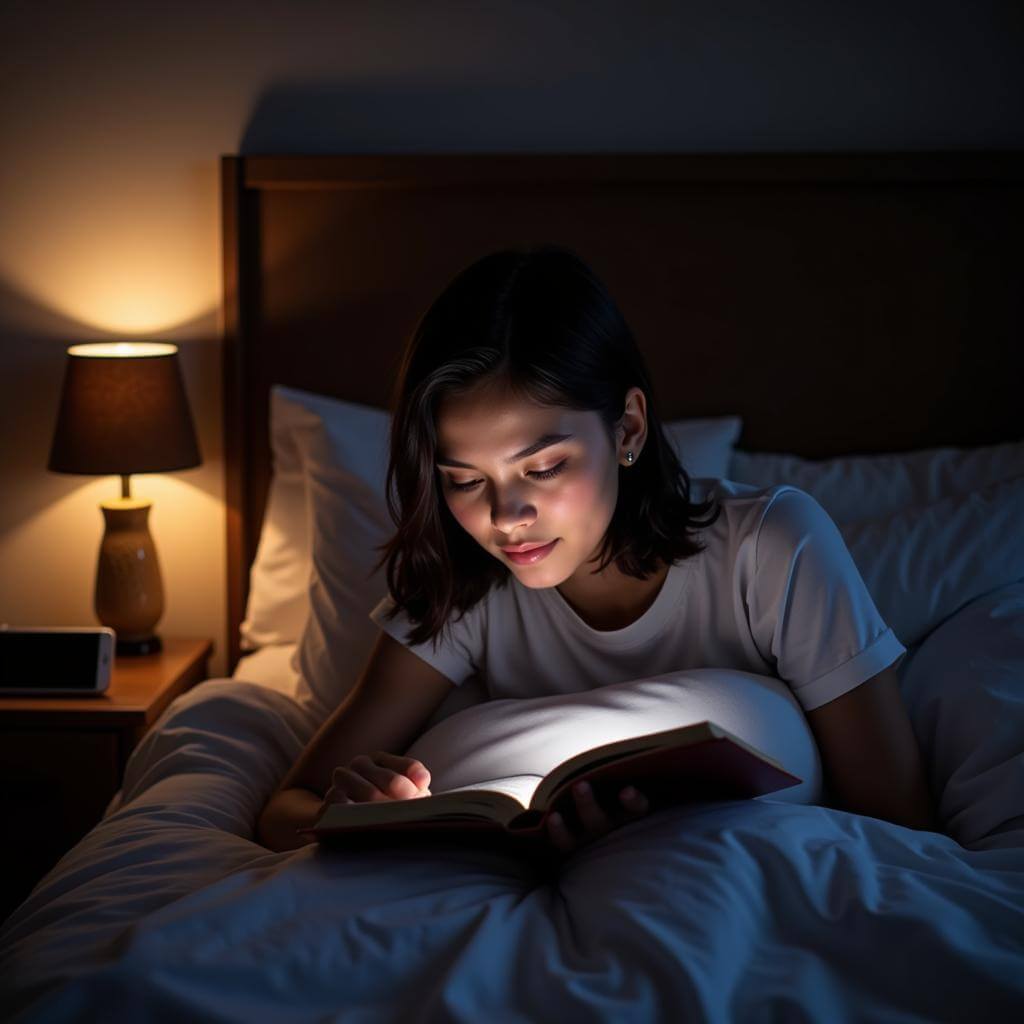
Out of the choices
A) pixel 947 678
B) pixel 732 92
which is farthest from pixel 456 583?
pixel 732 92

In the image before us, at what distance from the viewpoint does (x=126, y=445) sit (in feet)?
6.62

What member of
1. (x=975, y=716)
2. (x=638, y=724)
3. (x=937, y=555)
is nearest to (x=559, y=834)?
(x=638, y=724)

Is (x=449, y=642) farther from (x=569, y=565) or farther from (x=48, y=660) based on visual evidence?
(x=48, y=660)

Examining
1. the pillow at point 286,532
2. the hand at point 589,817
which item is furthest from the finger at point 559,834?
the pillow at point 286,532

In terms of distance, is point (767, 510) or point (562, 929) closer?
point (562, 929)

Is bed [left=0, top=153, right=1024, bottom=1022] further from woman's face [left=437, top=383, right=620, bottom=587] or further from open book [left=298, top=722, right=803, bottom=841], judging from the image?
woman's face [left=437, top=383, right=620, bottom=587]

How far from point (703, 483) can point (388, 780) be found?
24.1 inches

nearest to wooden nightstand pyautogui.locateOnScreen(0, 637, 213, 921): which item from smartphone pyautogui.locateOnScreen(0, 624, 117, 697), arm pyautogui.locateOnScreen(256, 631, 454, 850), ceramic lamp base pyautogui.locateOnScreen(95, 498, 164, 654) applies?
smartphone pyautogui.locateOnScreen(0, 624, 117, 697)

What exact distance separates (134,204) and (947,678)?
1.76 metres

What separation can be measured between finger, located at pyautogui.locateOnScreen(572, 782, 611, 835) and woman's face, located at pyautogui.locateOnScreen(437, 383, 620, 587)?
0.31m

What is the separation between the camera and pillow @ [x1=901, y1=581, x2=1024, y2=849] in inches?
48.0

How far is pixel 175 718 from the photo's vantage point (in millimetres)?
1603

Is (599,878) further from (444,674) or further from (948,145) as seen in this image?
(948,145)

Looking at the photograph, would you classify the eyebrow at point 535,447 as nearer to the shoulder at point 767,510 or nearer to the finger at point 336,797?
the shoulder at point 767,510
